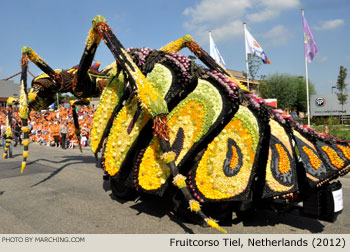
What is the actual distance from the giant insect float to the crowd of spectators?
11699mm

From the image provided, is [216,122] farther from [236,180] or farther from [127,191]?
[127,191]

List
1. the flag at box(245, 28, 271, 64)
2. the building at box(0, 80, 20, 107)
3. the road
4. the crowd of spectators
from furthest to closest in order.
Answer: the building at box(0, 80, 20, 107) → the flag at box(245, 28, 271, 64) → the crowd of spectators → the road

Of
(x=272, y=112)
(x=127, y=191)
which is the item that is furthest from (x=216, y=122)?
(x=127, y=191)

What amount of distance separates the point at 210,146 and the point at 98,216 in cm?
204

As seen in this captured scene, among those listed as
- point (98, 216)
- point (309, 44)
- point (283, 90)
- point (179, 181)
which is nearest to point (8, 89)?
point (283, 90)

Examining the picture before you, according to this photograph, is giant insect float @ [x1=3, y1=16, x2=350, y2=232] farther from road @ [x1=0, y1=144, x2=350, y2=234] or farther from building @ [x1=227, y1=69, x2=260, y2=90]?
building @ [x1=227, y1=69, x2=260, y2=90]

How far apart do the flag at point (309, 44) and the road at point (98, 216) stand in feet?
31.0

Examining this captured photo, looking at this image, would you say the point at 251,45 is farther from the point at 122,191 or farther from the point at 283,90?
the point at 283,90

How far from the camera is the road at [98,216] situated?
11.7 ft

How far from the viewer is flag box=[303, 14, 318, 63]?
1383cm

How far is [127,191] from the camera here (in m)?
4.61

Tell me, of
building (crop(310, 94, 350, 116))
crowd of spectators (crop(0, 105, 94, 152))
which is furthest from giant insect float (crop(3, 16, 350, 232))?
building (crop(310, 94, 350, 116))

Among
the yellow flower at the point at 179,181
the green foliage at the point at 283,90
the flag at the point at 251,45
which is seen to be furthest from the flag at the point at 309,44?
the green foliage at the point at 283,90

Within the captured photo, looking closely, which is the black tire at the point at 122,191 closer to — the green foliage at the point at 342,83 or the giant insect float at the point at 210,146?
the giant insect float at the point at 210,146
